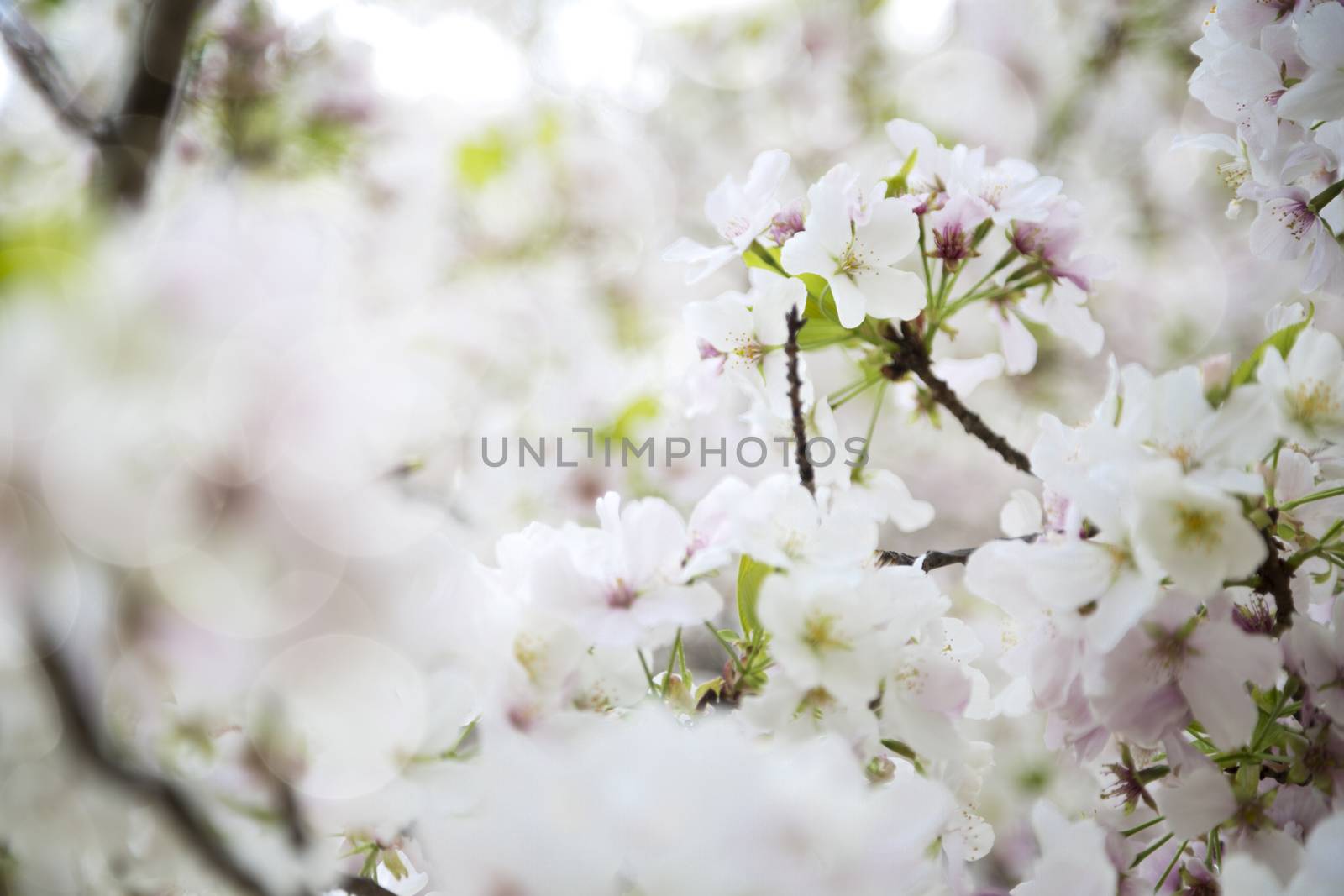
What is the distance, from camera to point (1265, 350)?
1.91 ft

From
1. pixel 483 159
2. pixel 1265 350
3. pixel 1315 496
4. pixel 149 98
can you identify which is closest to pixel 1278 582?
pixel 1315 496

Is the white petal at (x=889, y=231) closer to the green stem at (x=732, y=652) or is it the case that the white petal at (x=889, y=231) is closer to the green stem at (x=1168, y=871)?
the green stem at (x=732, y=652)

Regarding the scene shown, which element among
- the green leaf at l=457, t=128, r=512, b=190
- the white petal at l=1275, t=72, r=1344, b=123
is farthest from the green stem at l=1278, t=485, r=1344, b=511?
the green leaf at l=457, t=128, r=512, b=190

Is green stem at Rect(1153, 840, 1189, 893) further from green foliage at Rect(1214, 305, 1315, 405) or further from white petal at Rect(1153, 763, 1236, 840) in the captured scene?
green foliage at Rect(1214, 305, 1315, 405)

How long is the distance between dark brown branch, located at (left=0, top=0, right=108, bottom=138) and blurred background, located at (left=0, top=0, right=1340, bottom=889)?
0.26 feet

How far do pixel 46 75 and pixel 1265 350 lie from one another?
58.4 inches

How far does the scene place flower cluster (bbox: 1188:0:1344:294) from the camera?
2.54 ft

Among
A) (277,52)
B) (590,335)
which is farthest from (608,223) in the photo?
(277,52)

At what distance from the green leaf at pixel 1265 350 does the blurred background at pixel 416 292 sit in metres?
0.29

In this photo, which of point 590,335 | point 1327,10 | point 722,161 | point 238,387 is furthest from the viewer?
point 722,161

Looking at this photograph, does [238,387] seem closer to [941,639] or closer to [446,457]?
[446,457]

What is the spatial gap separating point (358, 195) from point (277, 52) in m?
0.63

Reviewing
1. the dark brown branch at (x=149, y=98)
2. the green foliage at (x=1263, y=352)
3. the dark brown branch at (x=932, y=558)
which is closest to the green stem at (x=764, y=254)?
the dark brown branch at (x=932, y=558)

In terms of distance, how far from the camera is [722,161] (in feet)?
12.0
